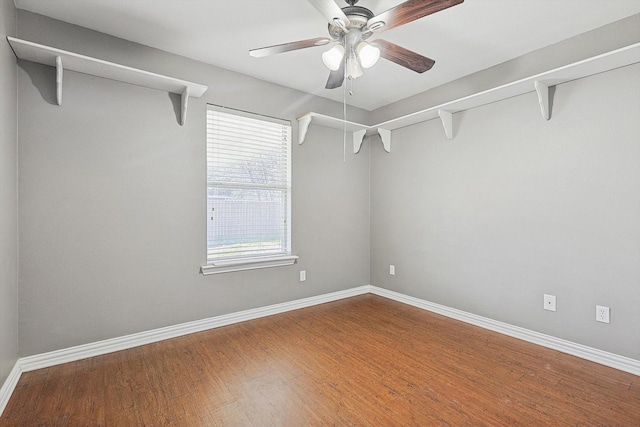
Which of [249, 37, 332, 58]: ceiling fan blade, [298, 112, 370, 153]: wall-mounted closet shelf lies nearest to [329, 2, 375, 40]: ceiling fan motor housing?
[249, 37, 332, 58]: ceiling fan blade

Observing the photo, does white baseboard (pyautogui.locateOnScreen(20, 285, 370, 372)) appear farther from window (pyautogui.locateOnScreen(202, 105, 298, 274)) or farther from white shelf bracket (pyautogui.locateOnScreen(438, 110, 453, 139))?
white shelf bracket (pyautogui.locateOnScreen(438, 110, 453, 139))

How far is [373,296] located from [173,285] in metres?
2.42

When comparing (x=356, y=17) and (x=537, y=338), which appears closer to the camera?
(x=356, y=17)

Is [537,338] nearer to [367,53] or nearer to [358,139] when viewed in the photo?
[367,53]

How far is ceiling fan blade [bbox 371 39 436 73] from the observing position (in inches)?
75.2

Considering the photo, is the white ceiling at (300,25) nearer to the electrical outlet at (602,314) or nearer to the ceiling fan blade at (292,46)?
the ceiling fan blade at (292,46)

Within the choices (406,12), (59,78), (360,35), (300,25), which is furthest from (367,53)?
(59,78)

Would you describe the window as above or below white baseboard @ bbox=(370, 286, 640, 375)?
above

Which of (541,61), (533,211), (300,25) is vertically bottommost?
(533,211)

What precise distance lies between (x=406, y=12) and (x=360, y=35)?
0.35m

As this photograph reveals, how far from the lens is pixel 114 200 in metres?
2.51

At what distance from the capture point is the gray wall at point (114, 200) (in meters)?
2.23

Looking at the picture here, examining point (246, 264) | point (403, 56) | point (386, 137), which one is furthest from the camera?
point (386, 137)

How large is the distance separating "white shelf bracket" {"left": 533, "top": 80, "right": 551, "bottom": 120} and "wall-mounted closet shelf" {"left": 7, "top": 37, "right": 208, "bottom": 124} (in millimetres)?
2734
